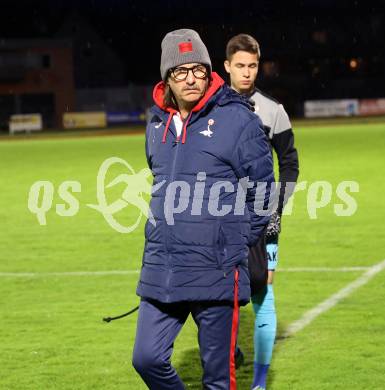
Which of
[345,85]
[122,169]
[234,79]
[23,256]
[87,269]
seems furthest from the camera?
[345,85]

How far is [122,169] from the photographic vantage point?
26.2 meters

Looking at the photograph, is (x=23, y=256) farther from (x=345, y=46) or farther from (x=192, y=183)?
(x=345, y=46)

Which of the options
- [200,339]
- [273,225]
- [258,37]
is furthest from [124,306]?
[258,37]

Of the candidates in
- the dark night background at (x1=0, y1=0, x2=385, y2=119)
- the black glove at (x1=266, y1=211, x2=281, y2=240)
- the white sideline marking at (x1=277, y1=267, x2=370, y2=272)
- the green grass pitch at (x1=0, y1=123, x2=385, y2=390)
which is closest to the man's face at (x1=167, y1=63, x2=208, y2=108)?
the black glove at (x1=266, y1=211, x2=281, y2=240)

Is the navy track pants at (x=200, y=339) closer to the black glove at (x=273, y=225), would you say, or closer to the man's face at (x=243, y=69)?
the black glove at (x=273, y=225)

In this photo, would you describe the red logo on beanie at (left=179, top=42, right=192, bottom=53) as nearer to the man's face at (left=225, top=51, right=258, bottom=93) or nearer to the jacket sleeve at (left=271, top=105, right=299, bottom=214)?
the man's face at (left=225, top=51, right=258, bottom=93)

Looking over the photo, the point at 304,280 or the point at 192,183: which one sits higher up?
the point at 192,183

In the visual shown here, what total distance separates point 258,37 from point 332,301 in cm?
10571

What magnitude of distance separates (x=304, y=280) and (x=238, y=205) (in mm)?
5595

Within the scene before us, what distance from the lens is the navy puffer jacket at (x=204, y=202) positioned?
4676 millimetres

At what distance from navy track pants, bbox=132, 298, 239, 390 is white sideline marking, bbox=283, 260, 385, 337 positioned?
3298 millimetres

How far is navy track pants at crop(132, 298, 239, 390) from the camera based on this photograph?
187 inches

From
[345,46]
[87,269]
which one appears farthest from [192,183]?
[345,46]

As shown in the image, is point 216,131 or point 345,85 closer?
point 216,131
